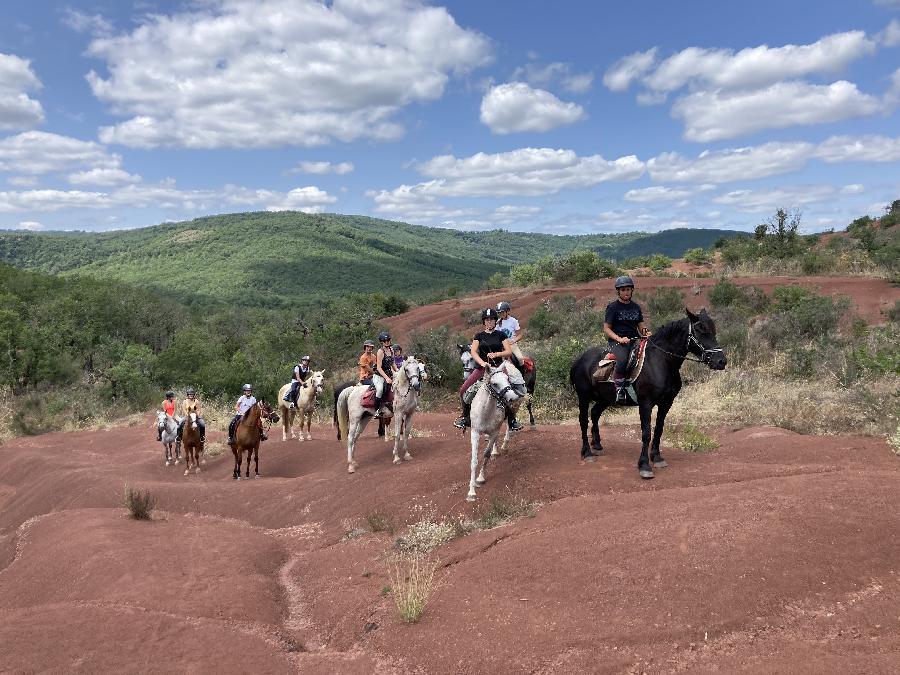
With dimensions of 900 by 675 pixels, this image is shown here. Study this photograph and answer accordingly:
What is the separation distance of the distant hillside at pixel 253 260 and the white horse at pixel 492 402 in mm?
92903

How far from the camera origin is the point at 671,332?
8.51 meters

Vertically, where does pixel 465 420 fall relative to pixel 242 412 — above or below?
above

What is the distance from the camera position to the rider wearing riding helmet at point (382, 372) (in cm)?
1259

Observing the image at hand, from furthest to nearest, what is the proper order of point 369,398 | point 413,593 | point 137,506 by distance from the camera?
point 369,398
point 137,506
point 413,593

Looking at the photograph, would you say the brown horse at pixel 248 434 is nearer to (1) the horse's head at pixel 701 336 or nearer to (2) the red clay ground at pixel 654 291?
(1) the horse's head at pixel 701 336

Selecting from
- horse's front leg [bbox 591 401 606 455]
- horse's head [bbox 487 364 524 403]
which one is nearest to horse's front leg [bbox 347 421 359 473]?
horse's head [bbox 487 364 524 403]

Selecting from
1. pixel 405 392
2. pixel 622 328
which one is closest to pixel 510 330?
pixel 622 328

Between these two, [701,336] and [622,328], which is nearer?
[701,336]

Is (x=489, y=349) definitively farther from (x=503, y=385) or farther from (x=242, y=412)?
(x=242, y=412)

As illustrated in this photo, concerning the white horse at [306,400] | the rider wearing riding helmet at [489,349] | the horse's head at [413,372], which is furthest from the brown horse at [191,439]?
the rider wearing riding helmet at [489,349]

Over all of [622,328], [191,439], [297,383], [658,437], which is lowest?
[191,439]

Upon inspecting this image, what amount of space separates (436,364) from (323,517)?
14.1 m

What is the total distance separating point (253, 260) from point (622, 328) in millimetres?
138792

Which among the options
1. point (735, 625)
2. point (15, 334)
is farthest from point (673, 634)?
point (15, 334)
